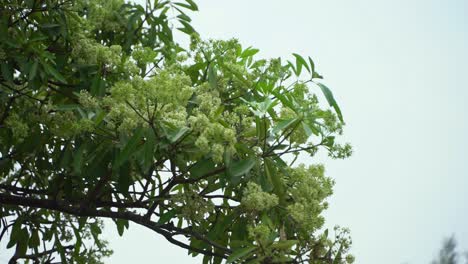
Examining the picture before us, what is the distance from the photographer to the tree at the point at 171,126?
5.09ft

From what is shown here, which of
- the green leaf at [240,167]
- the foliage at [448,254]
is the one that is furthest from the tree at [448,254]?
the green leaf at [240,167]

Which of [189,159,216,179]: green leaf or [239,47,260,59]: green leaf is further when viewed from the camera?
[239,47,260,59]: green leaf

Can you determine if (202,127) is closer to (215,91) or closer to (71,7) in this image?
(215,91)

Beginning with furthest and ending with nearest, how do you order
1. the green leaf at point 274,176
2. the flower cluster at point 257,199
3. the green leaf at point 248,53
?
the green leaf at point 248,53
the green leaf at point 274,176
the flower cluster at point 257,199

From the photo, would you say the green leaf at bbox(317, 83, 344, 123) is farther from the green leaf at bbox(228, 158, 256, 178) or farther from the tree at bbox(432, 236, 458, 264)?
the tree at bbox(432, 236, 458, 264)

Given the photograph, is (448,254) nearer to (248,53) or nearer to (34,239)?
(248,53)

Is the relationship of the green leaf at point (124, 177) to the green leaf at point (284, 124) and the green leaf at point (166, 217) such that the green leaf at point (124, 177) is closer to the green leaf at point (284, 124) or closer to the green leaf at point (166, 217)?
the green leaf at point (166, 217)

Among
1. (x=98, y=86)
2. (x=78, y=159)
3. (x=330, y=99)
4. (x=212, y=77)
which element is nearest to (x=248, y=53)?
(x=212, y=77)

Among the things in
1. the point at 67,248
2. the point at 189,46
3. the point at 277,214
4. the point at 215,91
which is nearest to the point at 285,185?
the point at 277,214

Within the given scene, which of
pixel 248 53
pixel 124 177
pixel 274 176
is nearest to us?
pixel 274 176

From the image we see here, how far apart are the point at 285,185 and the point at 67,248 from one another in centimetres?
129

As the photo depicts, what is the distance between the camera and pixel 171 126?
58.8 inches

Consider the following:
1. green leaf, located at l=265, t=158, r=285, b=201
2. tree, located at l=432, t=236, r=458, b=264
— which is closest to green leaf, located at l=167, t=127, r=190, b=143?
green leaf, located at l=265, t=158, r=285, b=201

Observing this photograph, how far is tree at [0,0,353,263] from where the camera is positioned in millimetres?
1551
